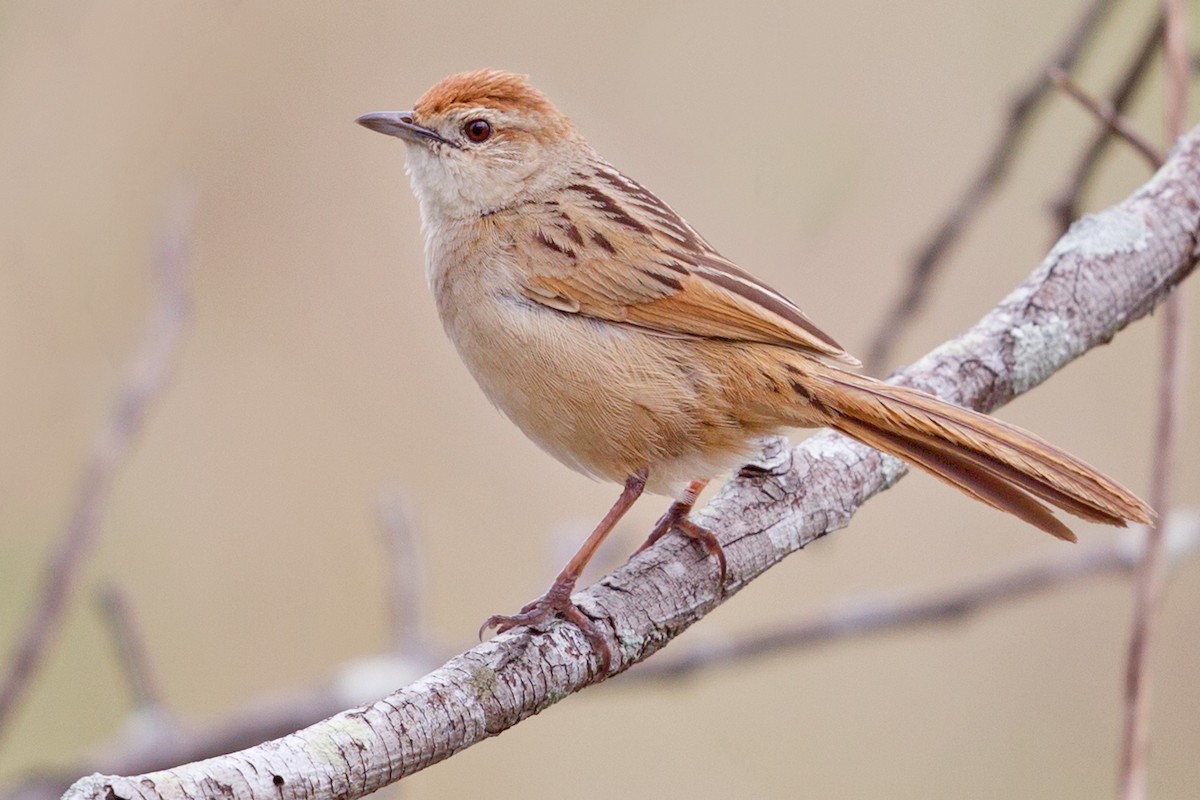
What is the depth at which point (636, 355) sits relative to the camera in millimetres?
3596

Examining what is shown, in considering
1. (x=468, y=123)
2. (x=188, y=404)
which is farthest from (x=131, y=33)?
(x=468, y=123)

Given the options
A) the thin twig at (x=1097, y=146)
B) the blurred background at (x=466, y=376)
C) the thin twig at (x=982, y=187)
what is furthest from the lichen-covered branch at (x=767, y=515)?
the blurred background at (x=466, y=376)

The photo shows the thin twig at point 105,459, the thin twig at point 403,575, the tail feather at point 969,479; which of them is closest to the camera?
the tail feather at point 969,479

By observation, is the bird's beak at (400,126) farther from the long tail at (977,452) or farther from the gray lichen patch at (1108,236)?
the gray lichen patch at (1108,236)

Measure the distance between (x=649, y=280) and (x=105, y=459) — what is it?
1.63 metres

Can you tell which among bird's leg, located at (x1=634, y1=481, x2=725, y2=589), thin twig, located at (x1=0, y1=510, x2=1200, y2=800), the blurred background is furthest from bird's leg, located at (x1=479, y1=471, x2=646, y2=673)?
the blurred background

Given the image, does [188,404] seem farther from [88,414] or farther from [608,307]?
[608,307]

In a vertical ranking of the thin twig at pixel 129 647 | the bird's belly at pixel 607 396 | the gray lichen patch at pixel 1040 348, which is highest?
the gray lichen patch at pixel 1040 348

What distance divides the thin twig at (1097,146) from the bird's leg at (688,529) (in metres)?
1.43

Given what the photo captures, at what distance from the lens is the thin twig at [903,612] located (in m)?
4.40

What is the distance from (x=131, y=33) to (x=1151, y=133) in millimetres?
4790

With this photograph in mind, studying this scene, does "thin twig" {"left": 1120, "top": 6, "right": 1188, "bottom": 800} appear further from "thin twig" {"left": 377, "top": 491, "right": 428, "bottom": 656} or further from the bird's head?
"thin twig" {"left": 377, "top": 491, "right": 428, "bottom": 656}

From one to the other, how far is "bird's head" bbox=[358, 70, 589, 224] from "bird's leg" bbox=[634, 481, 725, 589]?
1095 mm

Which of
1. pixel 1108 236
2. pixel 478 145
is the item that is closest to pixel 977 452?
pixel 1108 236
